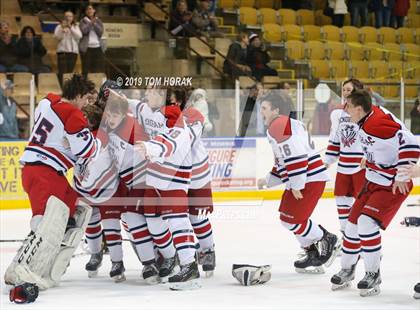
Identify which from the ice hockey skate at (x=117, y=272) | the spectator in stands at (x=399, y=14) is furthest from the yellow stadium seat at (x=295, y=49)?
the ice hockey skate at (x=117, y=272)

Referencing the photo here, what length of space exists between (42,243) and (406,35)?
352 inches

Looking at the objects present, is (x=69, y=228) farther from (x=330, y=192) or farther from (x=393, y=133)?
(x=330, y=192)

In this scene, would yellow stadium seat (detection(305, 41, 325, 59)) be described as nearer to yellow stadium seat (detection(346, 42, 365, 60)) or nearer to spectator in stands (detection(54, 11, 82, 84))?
yellow stadium seat (detection(346, 42, 365, 60))

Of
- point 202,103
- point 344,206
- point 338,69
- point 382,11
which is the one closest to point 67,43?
point 202,103

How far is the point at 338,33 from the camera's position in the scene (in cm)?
1380

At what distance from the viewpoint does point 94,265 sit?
669 cm

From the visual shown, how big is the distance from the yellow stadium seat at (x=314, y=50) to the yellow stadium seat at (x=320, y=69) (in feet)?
0.37

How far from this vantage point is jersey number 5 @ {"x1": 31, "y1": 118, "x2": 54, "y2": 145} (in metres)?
6.02

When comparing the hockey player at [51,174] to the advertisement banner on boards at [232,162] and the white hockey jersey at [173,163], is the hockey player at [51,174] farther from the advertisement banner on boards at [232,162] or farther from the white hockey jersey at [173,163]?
the advertisement banner on boards at [232,162]

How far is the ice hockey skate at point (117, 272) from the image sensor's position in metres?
6.52

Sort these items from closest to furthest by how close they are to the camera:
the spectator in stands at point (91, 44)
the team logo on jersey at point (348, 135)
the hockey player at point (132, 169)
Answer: the hockey player at point (132, 169) < the team logo on jersey at point (348, 135) < the spectator in stands at point (91, 44)

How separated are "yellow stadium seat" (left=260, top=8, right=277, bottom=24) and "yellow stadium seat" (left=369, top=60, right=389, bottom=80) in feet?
5.99

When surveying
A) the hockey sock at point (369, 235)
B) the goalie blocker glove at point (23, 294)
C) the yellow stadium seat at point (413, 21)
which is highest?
the yellow stadium seat at point (413, 21)

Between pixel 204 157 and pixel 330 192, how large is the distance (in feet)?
17.6
